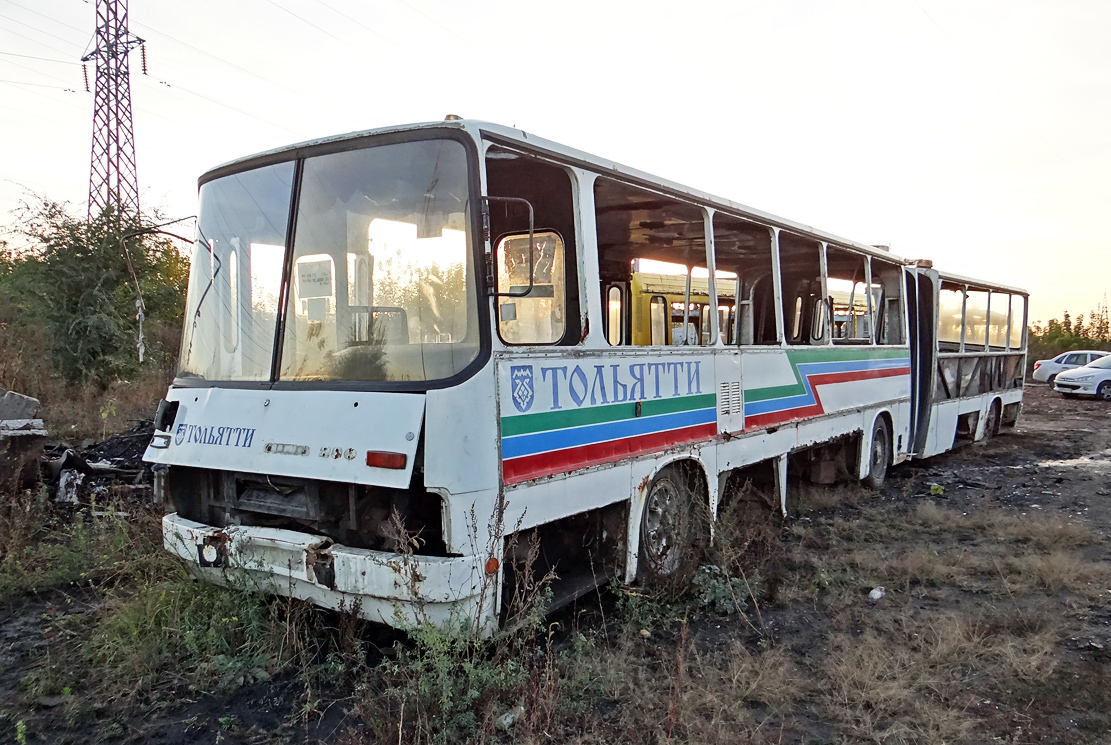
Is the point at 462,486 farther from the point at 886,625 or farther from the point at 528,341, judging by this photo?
the point at 886,625

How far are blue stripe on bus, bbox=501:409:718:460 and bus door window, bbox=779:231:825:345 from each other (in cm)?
257

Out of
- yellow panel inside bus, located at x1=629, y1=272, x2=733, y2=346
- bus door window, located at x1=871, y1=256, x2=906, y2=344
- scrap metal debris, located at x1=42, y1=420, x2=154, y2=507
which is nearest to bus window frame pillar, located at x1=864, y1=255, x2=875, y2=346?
bus door window, located at x1=871, y1=256, x2=906, y2=344

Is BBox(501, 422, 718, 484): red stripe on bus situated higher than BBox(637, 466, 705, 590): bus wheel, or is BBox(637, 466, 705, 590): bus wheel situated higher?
BBox(501, 422, 718, 484): red stripe on bus

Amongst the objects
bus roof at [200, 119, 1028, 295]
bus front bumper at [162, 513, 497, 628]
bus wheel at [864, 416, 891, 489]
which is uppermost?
bus roof at [200, 119, 1028, 295]

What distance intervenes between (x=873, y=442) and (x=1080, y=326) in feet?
118

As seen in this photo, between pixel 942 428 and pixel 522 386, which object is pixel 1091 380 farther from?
pixel 522 386

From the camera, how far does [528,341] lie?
394cm

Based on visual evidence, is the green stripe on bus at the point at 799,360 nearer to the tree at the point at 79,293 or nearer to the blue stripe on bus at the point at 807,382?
the blue stripe on bus at the point at 807,382

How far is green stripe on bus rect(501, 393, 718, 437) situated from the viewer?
377cm

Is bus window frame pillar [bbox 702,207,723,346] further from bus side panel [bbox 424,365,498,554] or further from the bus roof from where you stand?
bus side panel [bbox 424,365,498,554]

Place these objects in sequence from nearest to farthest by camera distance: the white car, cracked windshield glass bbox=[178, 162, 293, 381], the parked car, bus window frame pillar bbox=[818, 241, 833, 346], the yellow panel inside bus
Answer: cracked windshield glass bbox=[178, 162, 293, 381] < the yellow panel inside bus < bus window frame pillar bbox=[818, 241, 833, 346] < the white car < the parked car

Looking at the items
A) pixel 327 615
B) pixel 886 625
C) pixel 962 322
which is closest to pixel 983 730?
pixel 886 625

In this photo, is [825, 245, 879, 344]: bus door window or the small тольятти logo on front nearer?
the small тольятти logo on front

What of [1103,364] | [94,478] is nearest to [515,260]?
[94,478]
